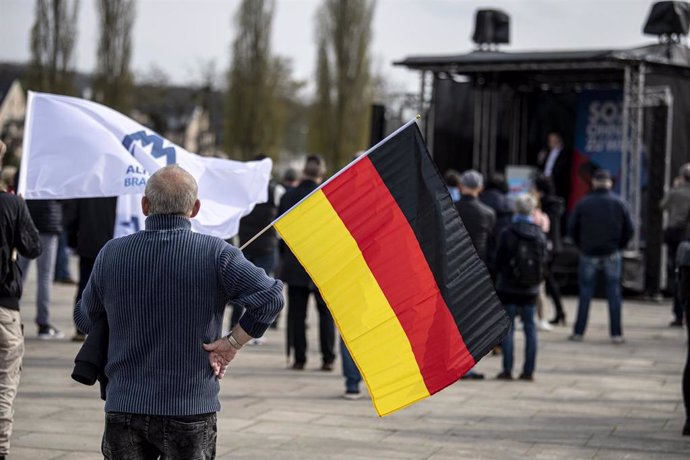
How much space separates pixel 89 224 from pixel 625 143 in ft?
35.6

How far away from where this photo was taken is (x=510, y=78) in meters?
23.8

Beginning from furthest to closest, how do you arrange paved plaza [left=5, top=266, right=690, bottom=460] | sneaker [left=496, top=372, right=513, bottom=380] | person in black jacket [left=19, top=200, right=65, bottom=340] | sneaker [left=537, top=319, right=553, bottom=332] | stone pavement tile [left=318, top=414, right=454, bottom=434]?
sneaker [left=537, top=319, right=553, bottom=332], person in black jacket [left=19, top=200, right=65, bottom=340], sneaker [left=496, top=372, right=513, bottom=380], stone pavement tile [left=318, top=414, right=454, bottom=434], paved plaza [left=5, top=266, right=690, bottom=460]

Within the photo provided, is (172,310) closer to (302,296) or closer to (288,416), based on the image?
(288,416)

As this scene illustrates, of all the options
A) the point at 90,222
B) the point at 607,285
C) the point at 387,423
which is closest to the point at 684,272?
the point at 387,423

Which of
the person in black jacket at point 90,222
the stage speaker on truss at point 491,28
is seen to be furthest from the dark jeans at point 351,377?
the stage speaker on truss at point 491,28

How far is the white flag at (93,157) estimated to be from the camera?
8008 millimetres

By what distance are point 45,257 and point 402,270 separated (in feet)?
26.9

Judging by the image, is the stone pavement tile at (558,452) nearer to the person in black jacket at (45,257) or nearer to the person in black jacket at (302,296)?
the person in black jacket at (302,296)

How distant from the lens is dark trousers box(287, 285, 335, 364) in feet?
36.6

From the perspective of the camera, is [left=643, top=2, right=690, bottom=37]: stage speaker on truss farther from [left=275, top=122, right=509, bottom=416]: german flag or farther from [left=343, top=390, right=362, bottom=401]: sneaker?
→ [left=275, top=122, right=509, bottom=416]: german flag

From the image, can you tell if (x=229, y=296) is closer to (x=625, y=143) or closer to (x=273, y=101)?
(x=625, y=143)

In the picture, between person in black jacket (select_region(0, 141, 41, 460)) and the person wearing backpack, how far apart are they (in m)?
5.20

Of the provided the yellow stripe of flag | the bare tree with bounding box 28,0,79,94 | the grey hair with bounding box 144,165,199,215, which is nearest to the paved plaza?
the yellow stripe of flag

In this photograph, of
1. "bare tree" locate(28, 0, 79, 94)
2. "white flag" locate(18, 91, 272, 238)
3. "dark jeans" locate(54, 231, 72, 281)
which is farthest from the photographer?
"bare tree" locate(28, 0, 79, 94)
